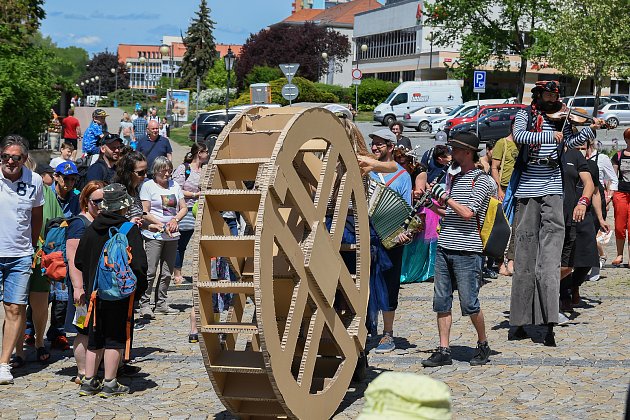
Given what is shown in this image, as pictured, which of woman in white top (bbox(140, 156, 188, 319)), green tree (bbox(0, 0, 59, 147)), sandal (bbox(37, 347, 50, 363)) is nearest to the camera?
sandal (bbox(37, 347, 50, 363))

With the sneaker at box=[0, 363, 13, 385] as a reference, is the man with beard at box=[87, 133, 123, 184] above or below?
above

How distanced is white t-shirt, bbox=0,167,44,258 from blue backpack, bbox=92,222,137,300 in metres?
1.04

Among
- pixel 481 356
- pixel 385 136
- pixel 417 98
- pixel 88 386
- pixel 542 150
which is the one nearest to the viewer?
pixel 88 386

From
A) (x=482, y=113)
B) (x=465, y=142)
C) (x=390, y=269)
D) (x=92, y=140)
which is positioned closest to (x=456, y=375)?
(x=390, y=269)

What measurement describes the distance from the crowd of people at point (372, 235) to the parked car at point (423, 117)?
36657mm

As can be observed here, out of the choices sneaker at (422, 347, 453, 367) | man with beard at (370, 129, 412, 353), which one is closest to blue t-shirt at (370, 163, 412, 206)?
man with beard at (370, 129, 412, 353)

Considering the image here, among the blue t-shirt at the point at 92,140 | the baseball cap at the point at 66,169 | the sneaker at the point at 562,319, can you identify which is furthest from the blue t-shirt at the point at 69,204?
the blue t-shirt at the point at 92,140

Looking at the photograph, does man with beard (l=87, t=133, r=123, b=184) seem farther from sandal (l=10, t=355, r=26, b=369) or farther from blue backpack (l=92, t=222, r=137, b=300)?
blue backpack (l=92, t=222, r=137, b=300)

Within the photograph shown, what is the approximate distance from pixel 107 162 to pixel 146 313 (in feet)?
5.59

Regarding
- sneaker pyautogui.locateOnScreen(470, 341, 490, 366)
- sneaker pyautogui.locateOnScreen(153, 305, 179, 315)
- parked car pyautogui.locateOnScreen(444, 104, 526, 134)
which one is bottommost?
sneaker pyautogui.locateOnScreen(153, 305, 179, 315)

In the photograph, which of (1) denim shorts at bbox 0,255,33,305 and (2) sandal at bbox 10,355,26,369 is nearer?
(1) denim shorts at bbox 0,255,33,305

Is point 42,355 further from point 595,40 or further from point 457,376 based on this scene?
point 595,40

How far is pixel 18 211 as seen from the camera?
8086 mm

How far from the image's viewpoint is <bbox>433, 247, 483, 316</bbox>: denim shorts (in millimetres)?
8234
